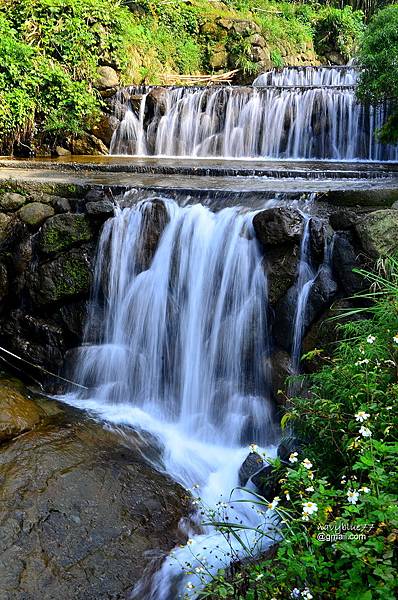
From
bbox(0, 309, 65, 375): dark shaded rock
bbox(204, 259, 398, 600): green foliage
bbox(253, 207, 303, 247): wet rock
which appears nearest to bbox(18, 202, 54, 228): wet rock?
bbox(0, 309, 65, 375): dark shaded rock

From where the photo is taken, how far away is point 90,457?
4.97 metres

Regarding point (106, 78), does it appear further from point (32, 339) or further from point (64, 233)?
point (32, 339)

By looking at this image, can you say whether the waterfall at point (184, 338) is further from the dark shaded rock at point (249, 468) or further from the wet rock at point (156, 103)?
the wet rock at point (156, 103)

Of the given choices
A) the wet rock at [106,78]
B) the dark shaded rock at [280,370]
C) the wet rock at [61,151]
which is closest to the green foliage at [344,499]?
the dark shaded rock at [280,370]

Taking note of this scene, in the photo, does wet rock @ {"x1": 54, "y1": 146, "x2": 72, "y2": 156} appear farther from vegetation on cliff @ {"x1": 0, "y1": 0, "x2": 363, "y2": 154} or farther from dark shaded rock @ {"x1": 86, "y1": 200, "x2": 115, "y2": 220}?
dark shaded rock @ {"x1": 86, "y1": 200, "x2": 115, "y2": 220}

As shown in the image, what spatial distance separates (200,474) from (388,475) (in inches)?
115

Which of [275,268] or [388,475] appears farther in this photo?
[275,268]

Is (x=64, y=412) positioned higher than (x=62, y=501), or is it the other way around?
(x=64, y=412)

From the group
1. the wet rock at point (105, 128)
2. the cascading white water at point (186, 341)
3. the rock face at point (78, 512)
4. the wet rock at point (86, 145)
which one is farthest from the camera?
the wet rock at point (105, 128)

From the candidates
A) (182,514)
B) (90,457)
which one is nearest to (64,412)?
(90,457)

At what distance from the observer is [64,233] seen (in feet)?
22.4

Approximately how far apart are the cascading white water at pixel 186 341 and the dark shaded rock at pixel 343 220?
0.86 metres

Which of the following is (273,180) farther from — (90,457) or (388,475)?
(388,475)

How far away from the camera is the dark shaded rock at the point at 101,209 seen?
266 inches
